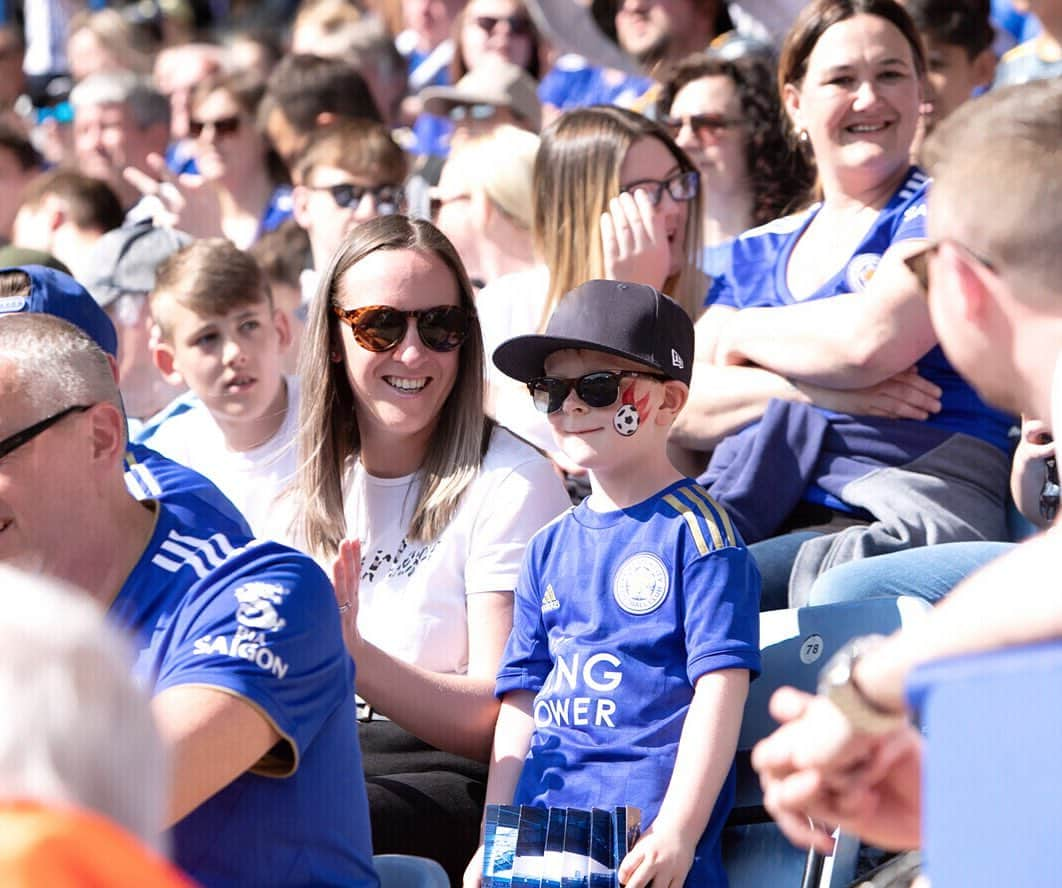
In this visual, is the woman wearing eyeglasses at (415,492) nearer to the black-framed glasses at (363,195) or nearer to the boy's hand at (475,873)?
the boy's hand at (475,873)

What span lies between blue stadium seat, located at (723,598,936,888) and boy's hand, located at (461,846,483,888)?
20.1 inches

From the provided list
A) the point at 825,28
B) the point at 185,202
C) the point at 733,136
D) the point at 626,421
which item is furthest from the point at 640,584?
the point at 185,202

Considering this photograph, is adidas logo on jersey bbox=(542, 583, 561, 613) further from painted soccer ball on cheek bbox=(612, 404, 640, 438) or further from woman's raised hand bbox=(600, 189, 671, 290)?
woman's raised hand bbox=(600, 189, 671, 290)

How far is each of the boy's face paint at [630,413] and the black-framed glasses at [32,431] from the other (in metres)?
1.03

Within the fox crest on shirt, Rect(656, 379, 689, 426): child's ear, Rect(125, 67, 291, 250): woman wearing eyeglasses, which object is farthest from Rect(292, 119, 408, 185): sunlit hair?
the fox crest on shirt

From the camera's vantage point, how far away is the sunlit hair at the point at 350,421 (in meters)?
3.79

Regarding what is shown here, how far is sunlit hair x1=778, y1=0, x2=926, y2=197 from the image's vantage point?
449cm

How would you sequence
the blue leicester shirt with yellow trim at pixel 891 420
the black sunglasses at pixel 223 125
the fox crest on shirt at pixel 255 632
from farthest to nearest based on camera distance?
the black sunglasses at pixel 223 125
the blue leicester shirt with yellow trim at pixel 891 420
the fox crest on shirt at pixel 255 632

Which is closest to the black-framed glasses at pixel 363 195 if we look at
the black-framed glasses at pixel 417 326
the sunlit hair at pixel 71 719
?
the black-framed glasses at pixel 417 326

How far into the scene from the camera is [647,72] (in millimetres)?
6707

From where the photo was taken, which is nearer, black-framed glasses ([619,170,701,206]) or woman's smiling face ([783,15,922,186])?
woman's smiling face ([783,15,922,186])

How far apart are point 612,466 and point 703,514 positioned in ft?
0.68

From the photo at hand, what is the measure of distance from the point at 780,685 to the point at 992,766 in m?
1.76

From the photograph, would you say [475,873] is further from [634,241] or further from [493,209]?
[493,209]
